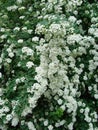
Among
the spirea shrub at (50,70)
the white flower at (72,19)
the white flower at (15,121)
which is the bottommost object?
the white flower at (15,121)

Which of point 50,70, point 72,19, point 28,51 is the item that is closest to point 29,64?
point 28,51

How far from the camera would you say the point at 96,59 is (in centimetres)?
500

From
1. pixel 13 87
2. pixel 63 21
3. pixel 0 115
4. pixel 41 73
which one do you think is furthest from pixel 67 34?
pixel 0 115

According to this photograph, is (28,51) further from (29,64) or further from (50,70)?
(50,70)

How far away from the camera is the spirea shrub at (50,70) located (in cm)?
445

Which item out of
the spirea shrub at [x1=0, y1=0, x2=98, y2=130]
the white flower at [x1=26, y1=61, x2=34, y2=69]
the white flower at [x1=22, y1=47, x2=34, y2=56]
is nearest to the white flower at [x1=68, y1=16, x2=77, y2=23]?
the spirea shrub at [x1=0, y1=0, x2=98, y2=130]

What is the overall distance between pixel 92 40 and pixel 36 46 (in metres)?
0.73

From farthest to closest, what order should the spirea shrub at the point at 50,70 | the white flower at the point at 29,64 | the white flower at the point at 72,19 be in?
the white flower at the point at 72,19
the white flower at the point at 29,64
the spirea shrub at the point at 50,70

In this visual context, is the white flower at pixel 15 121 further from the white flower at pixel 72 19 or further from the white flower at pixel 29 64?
the white flower at pixel 72 19

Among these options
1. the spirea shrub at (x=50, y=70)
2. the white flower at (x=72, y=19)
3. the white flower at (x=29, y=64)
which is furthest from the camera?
the white flower at (x=72, y=19)

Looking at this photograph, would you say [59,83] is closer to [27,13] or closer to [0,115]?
[0,115]

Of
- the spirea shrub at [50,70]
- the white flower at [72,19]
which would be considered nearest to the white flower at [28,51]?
the spirea shrub at [50,70]

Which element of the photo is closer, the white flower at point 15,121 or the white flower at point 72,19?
the white flower at point 15,121

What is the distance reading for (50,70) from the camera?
14.6ft
